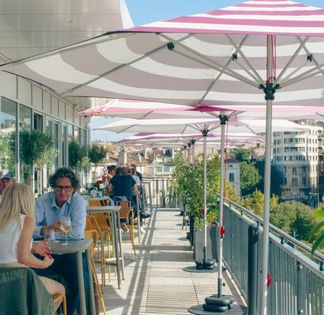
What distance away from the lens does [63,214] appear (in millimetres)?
4812

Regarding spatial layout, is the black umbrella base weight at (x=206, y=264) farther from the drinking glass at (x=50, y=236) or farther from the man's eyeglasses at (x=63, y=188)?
the drinking glass at (x=50, y=236)

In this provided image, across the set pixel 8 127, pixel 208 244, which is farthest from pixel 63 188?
pixel 8 127

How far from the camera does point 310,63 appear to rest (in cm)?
442

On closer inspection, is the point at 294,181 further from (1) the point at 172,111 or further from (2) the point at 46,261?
(2) the point at 46,261

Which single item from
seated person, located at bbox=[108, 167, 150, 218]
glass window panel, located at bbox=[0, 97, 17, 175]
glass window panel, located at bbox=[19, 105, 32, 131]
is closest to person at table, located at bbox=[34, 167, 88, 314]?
seated person, located at bbox=[108, 167, 150, 218]

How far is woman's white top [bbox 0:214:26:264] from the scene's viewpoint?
11.6 feet

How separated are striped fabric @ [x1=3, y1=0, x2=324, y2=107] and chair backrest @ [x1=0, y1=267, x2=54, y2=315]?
1339 mm

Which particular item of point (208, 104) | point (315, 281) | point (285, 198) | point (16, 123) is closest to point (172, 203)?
point (16, 123)

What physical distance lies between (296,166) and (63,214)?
5780 inches

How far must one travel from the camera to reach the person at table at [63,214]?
14.4 ft

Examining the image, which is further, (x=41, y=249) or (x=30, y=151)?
(x=30, y=151)

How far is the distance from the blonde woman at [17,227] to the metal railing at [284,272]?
4.86 feet

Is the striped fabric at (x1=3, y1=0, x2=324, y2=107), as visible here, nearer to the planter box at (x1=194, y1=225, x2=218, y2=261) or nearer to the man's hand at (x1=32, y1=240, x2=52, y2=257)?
the man's hand at (x1=32, y1=240, x2=52, y2=257)

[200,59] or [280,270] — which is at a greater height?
[200,59]
